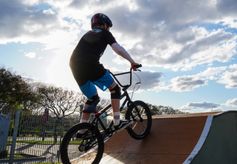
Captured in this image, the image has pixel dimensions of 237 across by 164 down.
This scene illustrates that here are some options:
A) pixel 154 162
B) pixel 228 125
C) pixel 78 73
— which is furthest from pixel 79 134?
pixel 228 125

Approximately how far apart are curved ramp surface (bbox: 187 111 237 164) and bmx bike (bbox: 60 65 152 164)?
128 cm

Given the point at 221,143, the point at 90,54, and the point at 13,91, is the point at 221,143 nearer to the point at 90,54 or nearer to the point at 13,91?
the point at 90,54

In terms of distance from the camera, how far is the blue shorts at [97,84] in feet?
15.7

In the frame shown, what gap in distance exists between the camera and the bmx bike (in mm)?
4346

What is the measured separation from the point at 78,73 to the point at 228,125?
3115mm

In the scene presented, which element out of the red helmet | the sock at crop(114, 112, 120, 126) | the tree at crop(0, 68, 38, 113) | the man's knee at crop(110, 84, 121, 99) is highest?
the tree at crop(0, 68, 38, 113)

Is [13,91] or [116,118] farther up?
[13,91]

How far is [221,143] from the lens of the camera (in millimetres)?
5312

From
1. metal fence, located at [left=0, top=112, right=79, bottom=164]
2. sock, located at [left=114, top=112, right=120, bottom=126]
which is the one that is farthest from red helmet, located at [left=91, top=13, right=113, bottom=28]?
metal fence, located at [left=0, top=112, right=79, bottom=164]

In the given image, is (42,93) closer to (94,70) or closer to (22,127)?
(22,127)

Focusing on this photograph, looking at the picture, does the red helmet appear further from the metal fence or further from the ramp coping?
the metal fence

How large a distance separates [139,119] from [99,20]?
211 centimetres

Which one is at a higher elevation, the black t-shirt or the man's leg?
the black t-shirt

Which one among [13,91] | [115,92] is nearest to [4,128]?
[115,92]
